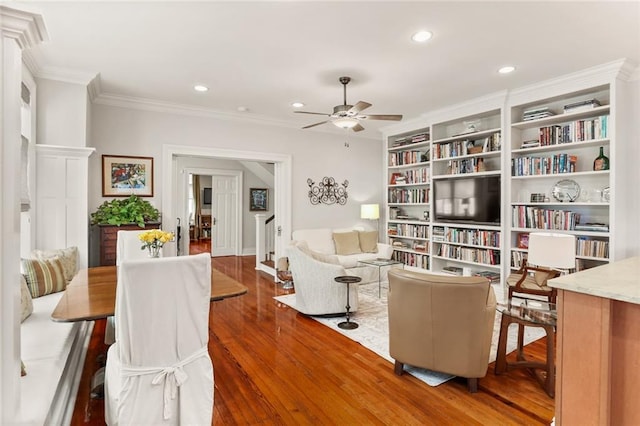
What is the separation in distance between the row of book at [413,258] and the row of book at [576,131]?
7.99 ft

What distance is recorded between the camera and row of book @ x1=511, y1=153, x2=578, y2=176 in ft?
13.2

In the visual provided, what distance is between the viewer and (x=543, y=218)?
421 cm

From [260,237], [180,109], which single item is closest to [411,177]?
[260,237]

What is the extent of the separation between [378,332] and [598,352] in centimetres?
212

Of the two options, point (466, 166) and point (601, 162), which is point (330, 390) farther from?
point (466, 166)

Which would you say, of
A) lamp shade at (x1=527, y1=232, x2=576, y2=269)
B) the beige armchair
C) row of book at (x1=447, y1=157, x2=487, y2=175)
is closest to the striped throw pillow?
the beige armchair

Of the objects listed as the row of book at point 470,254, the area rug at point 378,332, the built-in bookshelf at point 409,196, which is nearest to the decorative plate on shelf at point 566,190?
the row of book at point 470,254

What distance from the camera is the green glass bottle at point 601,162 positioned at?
3721 millimetres

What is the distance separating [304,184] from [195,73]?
2.72 metres

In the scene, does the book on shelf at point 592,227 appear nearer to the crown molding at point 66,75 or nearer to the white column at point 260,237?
the white column at point 260,237

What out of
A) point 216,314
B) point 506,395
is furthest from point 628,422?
point 216,314

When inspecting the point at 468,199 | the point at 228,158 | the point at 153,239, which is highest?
the point at 228,158

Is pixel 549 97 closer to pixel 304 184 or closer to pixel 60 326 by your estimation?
pixel 304 184

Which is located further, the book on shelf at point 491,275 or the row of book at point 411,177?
the row of book at point 411,177
